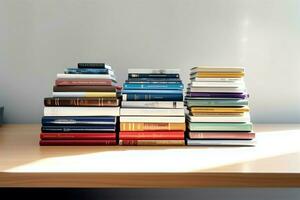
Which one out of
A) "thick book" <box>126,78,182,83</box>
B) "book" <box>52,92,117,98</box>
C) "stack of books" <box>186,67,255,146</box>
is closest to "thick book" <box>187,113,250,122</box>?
"stack of books" <box>186,67,255,146</box>

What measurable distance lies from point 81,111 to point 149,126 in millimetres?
177

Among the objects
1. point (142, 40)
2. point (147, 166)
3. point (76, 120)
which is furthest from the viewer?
point (142, 40)

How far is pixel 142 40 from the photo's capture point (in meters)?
1.20

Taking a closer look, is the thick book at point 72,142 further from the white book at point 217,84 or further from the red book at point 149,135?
the white book at point 217,84

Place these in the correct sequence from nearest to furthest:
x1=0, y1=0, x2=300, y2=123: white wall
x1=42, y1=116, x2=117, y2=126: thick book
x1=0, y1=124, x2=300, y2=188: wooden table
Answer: x1=0, y1=124, x2=300, y2=188: wooden table < x1=42, y1=116, x2=117, y2=126: thick book < x1=0, y1=0, x2=300, y2=123: white wall

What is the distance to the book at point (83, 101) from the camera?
81 cm

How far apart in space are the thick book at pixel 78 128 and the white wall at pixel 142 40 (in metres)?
0.41

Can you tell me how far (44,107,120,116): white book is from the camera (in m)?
0.81

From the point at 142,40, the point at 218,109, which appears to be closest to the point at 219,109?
the point at 218,109

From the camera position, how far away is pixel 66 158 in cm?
69

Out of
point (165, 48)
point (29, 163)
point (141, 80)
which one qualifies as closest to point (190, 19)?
point (165, 48)

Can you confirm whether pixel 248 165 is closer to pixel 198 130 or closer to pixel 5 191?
pixel 198 130

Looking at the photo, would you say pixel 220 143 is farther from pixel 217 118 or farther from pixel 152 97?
pixel 152 97

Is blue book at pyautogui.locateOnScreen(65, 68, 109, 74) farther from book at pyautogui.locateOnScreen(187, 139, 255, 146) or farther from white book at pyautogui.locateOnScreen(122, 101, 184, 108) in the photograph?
book at pyautogui.locateOnScreen(187, 139, 255, 146)
